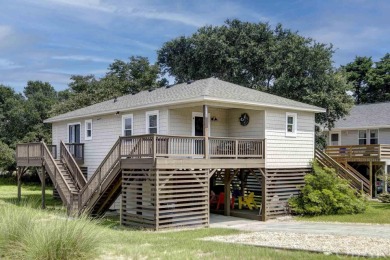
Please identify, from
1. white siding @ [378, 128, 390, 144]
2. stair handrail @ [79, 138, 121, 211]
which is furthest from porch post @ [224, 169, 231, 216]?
white siding @ [378, 128, 390, 144]

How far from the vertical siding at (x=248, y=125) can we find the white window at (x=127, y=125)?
476cm

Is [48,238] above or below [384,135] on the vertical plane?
below

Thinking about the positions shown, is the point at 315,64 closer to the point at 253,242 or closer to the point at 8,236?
the point at 253,242

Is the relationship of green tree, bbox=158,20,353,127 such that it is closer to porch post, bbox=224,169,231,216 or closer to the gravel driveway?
porch post, bbox=224,169,231,216

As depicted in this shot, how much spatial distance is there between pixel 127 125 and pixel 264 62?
16050 millimetres

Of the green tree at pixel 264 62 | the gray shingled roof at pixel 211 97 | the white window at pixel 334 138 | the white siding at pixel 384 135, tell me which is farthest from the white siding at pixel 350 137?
the gray shingled roof at pixel 211 97

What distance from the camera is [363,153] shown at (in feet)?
94.2

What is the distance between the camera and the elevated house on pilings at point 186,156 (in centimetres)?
1709

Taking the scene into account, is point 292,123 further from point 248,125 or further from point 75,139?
point 75,139

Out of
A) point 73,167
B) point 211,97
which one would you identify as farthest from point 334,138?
point 73,167

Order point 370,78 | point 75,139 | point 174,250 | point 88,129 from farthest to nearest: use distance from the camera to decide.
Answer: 1. point 370,78
2. point 75,139
3. point 88,129
4. point 174,250

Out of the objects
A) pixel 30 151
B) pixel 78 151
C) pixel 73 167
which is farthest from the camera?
pixel 78 151

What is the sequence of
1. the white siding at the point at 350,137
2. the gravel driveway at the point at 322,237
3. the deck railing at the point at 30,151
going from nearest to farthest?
the gravel driveway at the point at 322,237
the deck railing at the point at 30,151
the white siding at the point at 350,137

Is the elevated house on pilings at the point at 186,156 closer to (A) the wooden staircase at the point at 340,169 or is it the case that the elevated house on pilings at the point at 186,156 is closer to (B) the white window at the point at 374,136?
(A) the wooden staircase at the point at 340,169
